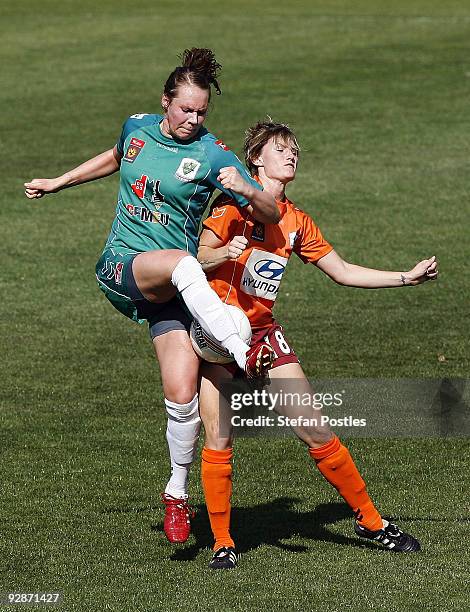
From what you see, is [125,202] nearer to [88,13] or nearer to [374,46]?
[374,46]

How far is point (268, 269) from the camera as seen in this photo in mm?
6684

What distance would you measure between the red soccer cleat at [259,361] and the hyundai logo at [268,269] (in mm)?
609

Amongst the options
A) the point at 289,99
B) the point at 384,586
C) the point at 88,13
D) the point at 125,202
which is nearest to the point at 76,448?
the point at 125,202

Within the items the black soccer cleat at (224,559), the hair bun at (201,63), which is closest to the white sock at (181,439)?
the black soccer cleat at (224,559)

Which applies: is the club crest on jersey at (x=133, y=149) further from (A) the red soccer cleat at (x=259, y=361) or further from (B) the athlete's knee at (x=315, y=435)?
(B) the athlete's knee at (x=315, y=435)

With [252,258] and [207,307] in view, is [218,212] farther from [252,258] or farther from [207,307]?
[207,307]

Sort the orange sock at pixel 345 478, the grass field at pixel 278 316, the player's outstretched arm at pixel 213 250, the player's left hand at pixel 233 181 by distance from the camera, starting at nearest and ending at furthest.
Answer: the player's left hand at pixel 233 181
the player's outstretched arm at pixel 213 250
the grass field at pixel 278 316
the orange sock at pixel 345 478

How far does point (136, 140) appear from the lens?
6.84 meters

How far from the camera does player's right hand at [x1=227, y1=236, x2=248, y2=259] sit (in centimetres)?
630

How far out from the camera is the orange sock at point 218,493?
6.59 meters

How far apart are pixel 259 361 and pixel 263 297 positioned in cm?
72

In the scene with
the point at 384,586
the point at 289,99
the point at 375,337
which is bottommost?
the point at 384,586

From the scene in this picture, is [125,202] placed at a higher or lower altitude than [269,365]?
higher

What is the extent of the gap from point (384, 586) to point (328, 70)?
19408mm
